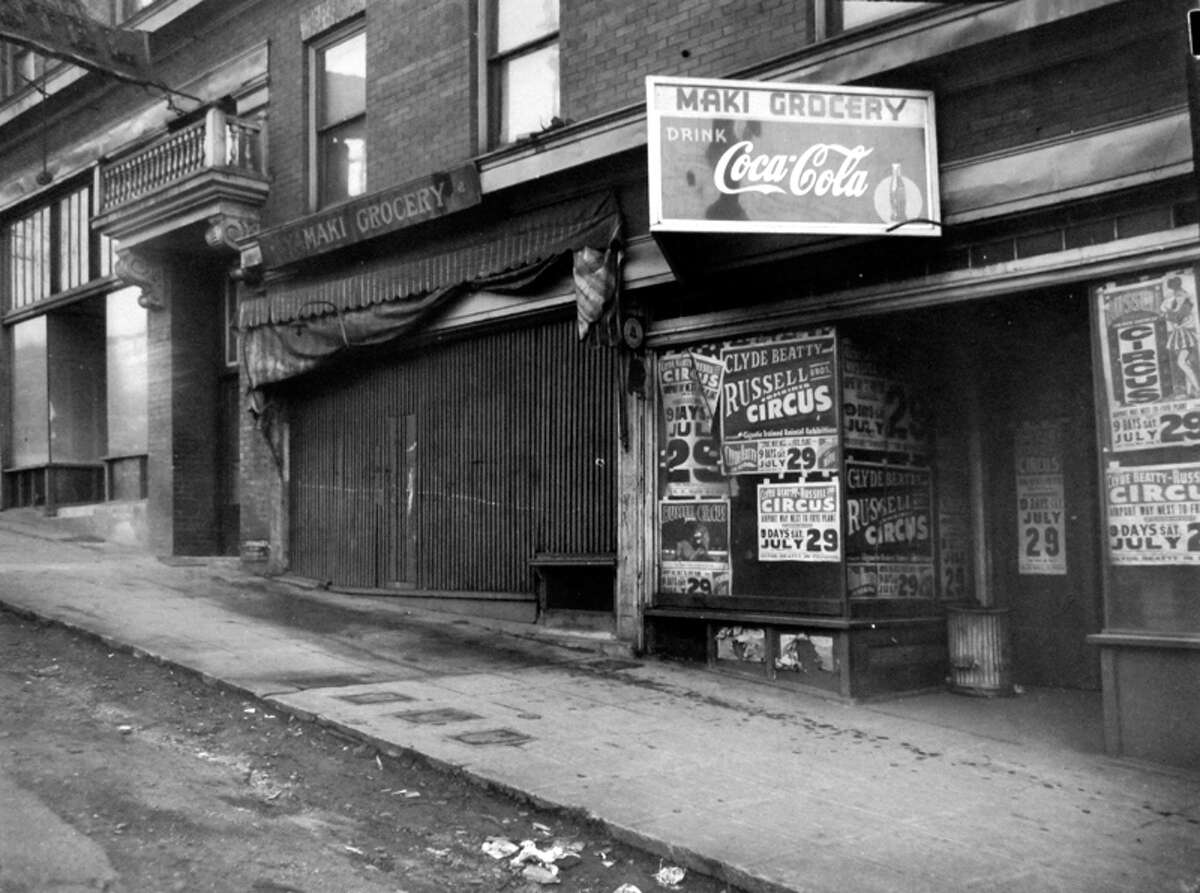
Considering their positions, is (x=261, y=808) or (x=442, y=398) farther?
(x=442, y=398)

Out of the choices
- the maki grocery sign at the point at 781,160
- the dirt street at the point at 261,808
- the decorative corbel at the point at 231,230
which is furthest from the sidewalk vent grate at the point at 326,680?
the decorative corbel at the point at 231,230

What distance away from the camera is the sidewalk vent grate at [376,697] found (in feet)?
25.5

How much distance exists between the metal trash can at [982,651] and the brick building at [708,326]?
30mm

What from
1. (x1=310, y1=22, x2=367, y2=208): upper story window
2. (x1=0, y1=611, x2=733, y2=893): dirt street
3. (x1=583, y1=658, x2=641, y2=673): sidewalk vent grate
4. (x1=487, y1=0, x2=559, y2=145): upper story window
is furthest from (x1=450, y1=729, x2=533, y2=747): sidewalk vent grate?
(x1=310, y1=22, x2=367, y2=208): upper story window

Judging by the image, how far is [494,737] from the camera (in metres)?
6.98

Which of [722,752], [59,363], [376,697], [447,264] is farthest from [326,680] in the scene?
[59,363]

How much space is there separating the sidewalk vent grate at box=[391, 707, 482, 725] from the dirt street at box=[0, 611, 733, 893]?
0.51 metres

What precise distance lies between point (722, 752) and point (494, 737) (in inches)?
53.6

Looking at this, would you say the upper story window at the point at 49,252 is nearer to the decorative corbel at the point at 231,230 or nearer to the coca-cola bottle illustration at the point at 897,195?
the decorative corbel at the point at 231,230

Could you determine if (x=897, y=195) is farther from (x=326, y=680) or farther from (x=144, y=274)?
(x=144, y=274)

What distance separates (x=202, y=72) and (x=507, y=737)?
1137 cm

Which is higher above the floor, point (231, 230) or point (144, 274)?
point (231, 230)

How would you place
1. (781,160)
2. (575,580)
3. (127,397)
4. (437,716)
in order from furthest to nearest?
(127,397) < (575,580) < (781,160) < (437,716)

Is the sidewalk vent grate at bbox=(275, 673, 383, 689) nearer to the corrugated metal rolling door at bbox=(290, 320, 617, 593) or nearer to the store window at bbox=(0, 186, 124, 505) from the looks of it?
the corrugated metal rolling door at bbox=(290, 320, 617, 593)
